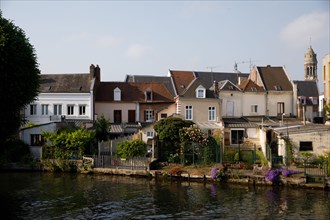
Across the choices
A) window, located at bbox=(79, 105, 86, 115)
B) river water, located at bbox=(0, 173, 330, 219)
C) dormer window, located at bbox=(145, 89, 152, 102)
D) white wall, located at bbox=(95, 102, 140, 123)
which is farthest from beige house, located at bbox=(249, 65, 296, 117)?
river water, located at bbox=(0, 173, 330, 219)

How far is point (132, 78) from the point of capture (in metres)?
73.2

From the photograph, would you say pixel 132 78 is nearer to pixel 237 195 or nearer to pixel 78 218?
pixel 237 195

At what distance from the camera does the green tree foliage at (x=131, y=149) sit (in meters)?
41.9

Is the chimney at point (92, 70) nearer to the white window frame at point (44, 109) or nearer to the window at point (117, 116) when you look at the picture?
the window at point (117, 116)

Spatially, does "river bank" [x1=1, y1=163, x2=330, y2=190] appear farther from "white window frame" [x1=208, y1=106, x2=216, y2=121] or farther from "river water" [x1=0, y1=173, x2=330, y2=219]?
"white window frame" [x1=208, y1=106, x2=216, y2=121]

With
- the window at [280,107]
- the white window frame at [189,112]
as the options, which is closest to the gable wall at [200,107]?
the white window frame at [189,112]

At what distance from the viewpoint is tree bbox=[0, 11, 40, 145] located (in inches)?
1070

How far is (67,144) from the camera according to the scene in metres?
44.2

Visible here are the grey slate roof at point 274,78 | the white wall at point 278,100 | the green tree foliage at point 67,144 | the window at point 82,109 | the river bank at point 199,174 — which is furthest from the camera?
the grey slate roof at point 274,78

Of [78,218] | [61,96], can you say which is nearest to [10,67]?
[78,218]

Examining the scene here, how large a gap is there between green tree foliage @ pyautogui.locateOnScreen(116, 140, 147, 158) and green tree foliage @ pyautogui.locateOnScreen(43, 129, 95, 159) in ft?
13.3

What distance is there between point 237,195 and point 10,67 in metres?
18.0

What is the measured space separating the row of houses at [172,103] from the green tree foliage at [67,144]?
3792 mm

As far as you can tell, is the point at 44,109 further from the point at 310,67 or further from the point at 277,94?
the point at 310,67
